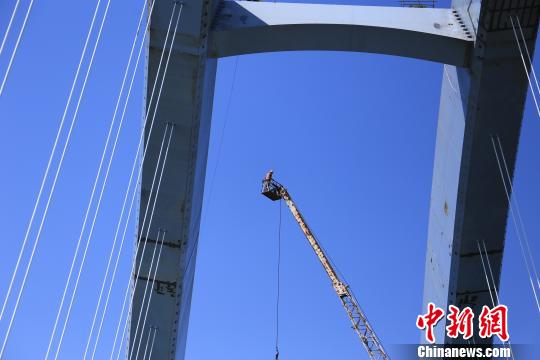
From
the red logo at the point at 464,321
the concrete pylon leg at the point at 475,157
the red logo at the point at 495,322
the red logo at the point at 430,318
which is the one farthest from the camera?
the red logo at the point at 430,318

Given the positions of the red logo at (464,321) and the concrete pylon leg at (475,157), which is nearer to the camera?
the concrete pylon leg at (475,157)

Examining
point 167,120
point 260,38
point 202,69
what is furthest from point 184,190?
point 260,38

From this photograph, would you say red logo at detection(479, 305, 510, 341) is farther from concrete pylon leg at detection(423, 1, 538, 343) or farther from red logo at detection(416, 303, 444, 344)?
red logo at detection(416, 303, 444, 344)

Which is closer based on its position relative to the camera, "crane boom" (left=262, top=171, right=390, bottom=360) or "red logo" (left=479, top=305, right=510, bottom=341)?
"red logo" (left=479, top=305, right=510, bottom=341)

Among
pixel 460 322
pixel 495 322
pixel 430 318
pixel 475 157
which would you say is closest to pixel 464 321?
pixel 460 322

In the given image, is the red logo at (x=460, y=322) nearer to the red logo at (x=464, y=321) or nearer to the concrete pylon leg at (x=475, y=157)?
the red logo at (x=464, y=321)

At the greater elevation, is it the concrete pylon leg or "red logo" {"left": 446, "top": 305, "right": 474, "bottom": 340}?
the concrete pylon leg

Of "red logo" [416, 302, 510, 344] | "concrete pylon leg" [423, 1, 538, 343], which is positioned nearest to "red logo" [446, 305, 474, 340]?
"red logo" [416, 302, 510, 344]

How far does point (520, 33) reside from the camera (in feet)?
31.1

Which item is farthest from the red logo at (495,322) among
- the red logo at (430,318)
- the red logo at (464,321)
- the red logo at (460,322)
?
the red logo at (430,318)

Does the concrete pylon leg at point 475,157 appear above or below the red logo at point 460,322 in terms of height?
above

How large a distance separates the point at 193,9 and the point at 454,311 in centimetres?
745

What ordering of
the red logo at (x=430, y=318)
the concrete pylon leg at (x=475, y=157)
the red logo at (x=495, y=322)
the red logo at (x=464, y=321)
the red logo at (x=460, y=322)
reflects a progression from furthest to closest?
1. the red logo at (x=430, y=318)
2. the red logo at (x=460, y=322)
3. the red logo at (x=464, y=321)
4. the red logo at (x=495, y=322)
5. the concrete pylon leg at (x=475, y=157)

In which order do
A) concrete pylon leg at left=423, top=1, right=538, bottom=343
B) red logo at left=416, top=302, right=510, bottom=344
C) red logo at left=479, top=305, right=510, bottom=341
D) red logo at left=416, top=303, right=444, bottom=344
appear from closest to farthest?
concrete pylon leg at left=423, top=1, right=538, bottom=343 < red logo at left=479, top=305, right=510, bottom=341 < red logo at left=416, top=302, right=510, bottom=344 < red logo at left=416, top=303, right=444, bottom=344
